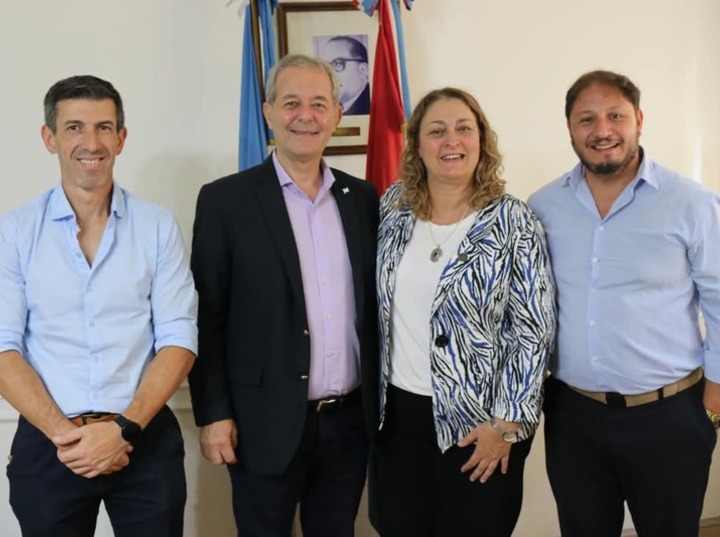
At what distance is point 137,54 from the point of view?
6.91 feet

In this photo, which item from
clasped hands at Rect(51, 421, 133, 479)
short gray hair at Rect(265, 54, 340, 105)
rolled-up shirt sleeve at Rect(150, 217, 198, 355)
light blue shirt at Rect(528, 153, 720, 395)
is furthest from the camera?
short gray hair at Rect(265, 54, 340, 105)

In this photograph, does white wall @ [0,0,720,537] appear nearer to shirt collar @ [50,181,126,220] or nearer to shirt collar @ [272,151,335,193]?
shirt collar @ [272,151,335,193]

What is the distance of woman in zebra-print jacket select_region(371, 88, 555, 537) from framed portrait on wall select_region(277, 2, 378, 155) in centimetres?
53

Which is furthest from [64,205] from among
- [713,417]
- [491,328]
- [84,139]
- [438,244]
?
[713,417]

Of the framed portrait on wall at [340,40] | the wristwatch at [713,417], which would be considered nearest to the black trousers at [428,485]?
the wristwatch at [713,417]

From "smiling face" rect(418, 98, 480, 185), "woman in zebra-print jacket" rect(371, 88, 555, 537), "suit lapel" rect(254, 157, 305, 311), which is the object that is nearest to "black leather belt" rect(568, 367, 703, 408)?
"woman in zebra-print jacket" rect(371, 88, 555, 537)

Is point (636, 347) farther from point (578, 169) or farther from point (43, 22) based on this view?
point (43, 22)

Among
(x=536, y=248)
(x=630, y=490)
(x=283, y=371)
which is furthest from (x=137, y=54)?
(x=630, y=490)

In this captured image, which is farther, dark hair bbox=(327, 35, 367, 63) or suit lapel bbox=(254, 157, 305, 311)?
dark hair bbox=(327, 35, 367, 63)

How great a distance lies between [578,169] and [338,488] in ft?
3.86

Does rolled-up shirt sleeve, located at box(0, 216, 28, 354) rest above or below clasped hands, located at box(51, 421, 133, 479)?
above

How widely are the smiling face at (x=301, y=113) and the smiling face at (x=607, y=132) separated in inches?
28.4

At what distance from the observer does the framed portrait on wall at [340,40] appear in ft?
7.08

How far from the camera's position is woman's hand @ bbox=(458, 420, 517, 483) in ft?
5.09
